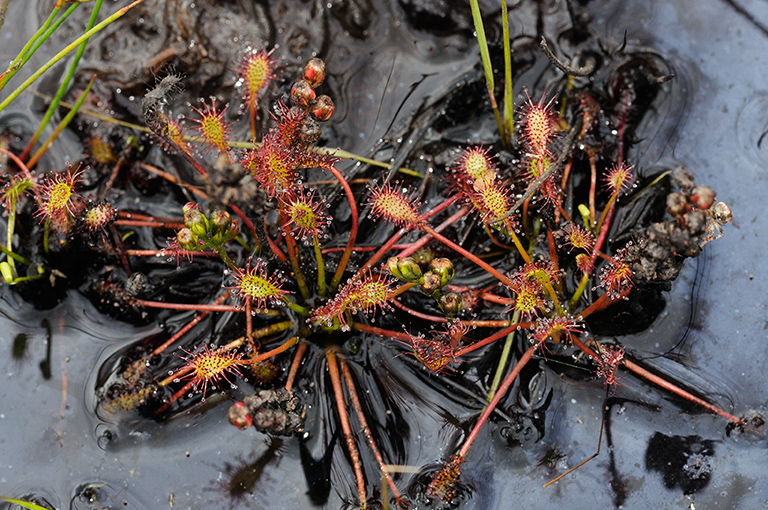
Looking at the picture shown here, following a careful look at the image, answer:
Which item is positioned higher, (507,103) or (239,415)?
(507,103)

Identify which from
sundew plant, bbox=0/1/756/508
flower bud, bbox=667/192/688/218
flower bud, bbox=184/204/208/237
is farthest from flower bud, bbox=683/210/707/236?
flower bud, bbox=184/204/208/237

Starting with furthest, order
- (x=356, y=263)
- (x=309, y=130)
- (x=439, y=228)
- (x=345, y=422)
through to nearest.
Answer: (x=356, y=263) → (x=439, y=228) → (x=345, y=422) → (x=309, y=130)

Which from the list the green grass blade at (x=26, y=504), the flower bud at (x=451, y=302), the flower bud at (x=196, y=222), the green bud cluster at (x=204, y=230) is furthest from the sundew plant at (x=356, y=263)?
the green grass blade at (x=26, y=504)

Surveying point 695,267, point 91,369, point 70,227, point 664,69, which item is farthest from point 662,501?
point 70,227

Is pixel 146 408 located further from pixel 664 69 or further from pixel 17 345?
pixel 664 69

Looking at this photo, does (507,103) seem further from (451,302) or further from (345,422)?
(345,422)

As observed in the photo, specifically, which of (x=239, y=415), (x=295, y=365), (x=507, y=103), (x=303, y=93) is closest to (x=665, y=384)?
(x=507, y=103)
